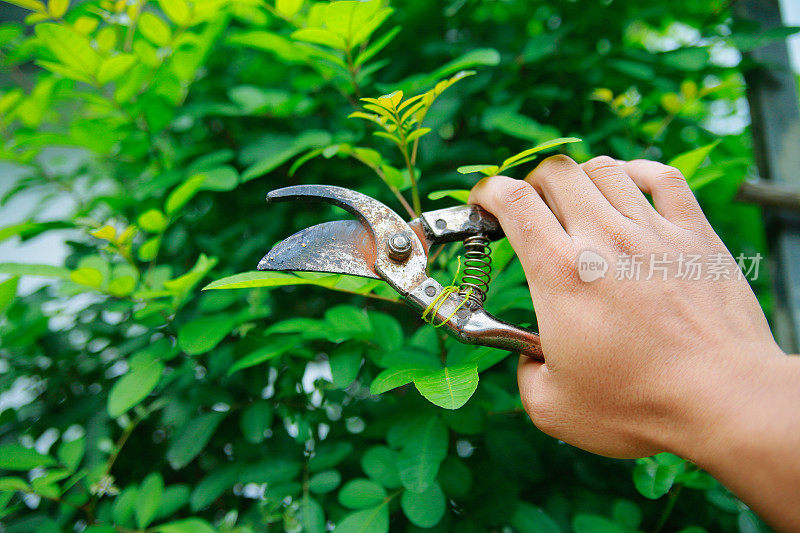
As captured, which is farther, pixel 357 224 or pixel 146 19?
pixel 146 19

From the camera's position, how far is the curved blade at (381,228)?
0.82 metres

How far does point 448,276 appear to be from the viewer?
996 millimetres

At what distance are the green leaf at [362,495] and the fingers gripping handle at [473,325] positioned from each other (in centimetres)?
37

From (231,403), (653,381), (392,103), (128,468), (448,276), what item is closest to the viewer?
(653,381)

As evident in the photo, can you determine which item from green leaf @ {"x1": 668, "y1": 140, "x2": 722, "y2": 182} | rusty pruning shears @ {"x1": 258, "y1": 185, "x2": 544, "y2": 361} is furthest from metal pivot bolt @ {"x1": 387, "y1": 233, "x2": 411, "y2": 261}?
green leaf @ {"x1": 668, "y1": 140, "x2": 722, "y2": 182}

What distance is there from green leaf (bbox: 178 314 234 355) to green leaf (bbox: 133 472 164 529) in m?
0.35

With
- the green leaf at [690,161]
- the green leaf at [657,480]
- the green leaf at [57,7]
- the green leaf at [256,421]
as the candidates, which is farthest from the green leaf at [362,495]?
the green leaf at [57,7]

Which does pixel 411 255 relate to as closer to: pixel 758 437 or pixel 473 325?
pixel 473 325

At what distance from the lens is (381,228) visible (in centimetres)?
85

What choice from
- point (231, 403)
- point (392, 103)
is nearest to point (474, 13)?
point (392, 103)

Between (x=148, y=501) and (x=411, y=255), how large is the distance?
2.59 feet

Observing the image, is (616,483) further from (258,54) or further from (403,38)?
(258,54)

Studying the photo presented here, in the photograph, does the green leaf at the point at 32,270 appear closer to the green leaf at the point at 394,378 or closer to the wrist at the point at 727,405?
the green leaf at the point at 394,378

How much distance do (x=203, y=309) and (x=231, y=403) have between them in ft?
0.76
